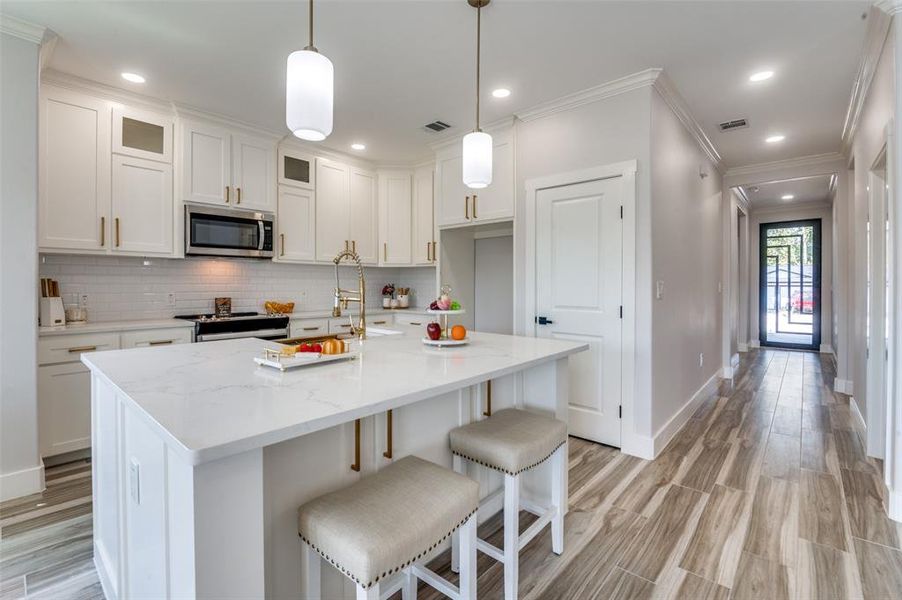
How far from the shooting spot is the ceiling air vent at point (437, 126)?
12.8ft

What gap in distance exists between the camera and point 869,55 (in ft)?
8.76

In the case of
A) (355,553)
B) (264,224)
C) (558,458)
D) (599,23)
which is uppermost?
(599,23)

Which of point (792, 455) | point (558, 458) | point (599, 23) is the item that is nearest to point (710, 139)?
point (599, 23)

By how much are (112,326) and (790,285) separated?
987 centimetres

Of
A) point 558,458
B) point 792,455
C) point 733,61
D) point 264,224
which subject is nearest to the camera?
point 558,458

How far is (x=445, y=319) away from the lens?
2.26 m

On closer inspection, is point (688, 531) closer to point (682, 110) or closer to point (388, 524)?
point (388, 524)

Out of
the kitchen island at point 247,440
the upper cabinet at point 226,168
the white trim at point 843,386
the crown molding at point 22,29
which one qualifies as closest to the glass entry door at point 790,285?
the white trim at point 843,386

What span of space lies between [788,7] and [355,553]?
3.20 metres

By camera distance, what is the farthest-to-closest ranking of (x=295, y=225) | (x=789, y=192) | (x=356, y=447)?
(x=789, y=192) → (x=295, y=225) → (x=356, y=447)

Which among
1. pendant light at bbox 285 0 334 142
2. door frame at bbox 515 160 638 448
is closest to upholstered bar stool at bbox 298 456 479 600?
pendant light at bbox 285 0 334 142

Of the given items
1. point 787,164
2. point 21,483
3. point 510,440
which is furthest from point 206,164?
point 787,164

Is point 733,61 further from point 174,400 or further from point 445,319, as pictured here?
point 174,400

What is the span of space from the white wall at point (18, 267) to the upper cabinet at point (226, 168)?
1086mm
